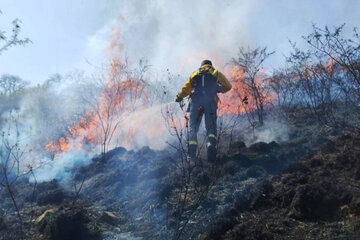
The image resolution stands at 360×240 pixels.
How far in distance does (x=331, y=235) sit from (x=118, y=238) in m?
2.82

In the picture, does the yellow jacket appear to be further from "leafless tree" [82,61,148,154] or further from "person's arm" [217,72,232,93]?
"leafless tree" [82,61,148,154]

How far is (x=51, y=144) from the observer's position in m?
16.4

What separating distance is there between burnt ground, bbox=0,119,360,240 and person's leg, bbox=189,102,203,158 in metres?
0.57

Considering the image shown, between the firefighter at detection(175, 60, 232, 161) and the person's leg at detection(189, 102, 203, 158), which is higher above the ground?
the firefighter at detection(175, 60, 232, 161)

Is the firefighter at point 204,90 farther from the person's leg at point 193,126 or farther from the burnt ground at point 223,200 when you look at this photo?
the burnt ground at point 223,200

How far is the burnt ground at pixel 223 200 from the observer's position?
12.6ft

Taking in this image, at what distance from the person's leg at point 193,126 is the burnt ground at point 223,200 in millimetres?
572

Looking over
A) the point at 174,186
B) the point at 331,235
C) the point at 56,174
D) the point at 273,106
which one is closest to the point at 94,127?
the point at 56,174

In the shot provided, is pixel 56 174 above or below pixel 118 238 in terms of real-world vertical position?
above

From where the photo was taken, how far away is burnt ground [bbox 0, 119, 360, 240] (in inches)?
152

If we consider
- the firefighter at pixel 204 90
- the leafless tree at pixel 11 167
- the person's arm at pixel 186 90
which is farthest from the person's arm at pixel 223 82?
the leafless tree at pixel 11 167

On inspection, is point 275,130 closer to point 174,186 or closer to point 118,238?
point 174,186

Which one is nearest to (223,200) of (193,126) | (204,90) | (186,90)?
(193,126)

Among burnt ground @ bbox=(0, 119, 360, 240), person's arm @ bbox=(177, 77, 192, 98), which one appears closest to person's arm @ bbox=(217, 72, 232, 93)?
person's arm @ bbox=(177, 77, 192, 98)
